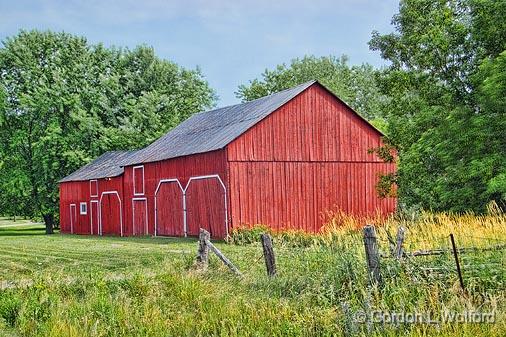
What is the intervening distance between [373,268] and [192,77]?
146 feet

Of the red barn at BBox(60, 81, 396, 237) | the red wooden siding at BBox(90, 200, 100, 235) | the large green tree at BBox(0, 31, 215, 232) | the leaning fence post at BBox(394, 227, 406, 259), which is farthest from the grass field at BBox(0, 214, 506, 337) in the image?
the large green tree at BBox(0, 31, 215, 232)

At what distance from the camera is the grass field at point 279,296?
896 centimetres

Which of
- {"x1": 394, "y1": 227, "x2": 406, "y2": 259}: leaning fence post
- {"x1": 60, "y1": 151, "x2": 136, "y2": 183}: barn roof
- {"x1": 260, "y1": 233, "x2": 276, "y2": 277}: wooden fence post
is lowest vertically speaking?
{"x1": 260, "y1": 233, "x2": 276, "y2": 277}: wooden fence post

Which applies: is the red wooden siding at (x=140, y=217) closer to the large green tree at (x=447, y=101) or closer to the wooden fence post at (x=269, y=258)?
the large green tree at (x=447, y=101)

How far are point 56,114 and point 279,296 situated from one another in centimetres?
3757

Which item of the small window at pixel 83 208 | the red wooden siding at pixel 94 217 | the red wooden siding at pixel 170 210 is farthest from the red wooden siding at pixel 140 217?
the small window at pixel 83 208

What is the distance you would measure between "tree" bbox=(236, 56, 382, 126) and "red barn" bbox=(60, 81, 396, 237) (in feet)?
101

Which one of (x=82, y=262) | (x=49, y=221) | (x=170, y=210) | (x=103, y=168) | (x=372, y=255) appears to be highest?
(x=103, y=168)

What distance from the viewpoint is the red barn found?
26.7 metres

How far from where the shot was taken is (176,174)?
29.5 metres

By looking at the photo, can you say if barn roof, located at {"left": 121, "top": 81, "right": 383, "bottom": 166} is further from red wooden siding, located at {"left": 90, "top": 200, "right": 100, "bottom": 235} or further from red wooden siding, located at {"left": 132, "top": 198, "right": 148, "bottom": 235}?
red wooden siding, located at {"left": 90, "top": 200, "right": 100, "bottom": 235}

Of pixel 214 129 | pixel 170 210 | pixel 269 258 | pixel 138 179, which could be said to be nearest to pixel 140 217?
pixel 138 179

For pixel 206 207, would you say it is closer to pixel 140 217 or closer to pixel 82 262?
pixel 140 217

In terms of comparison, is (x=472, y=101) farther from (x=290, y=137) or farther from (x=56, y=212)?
(x=56, y=212)
